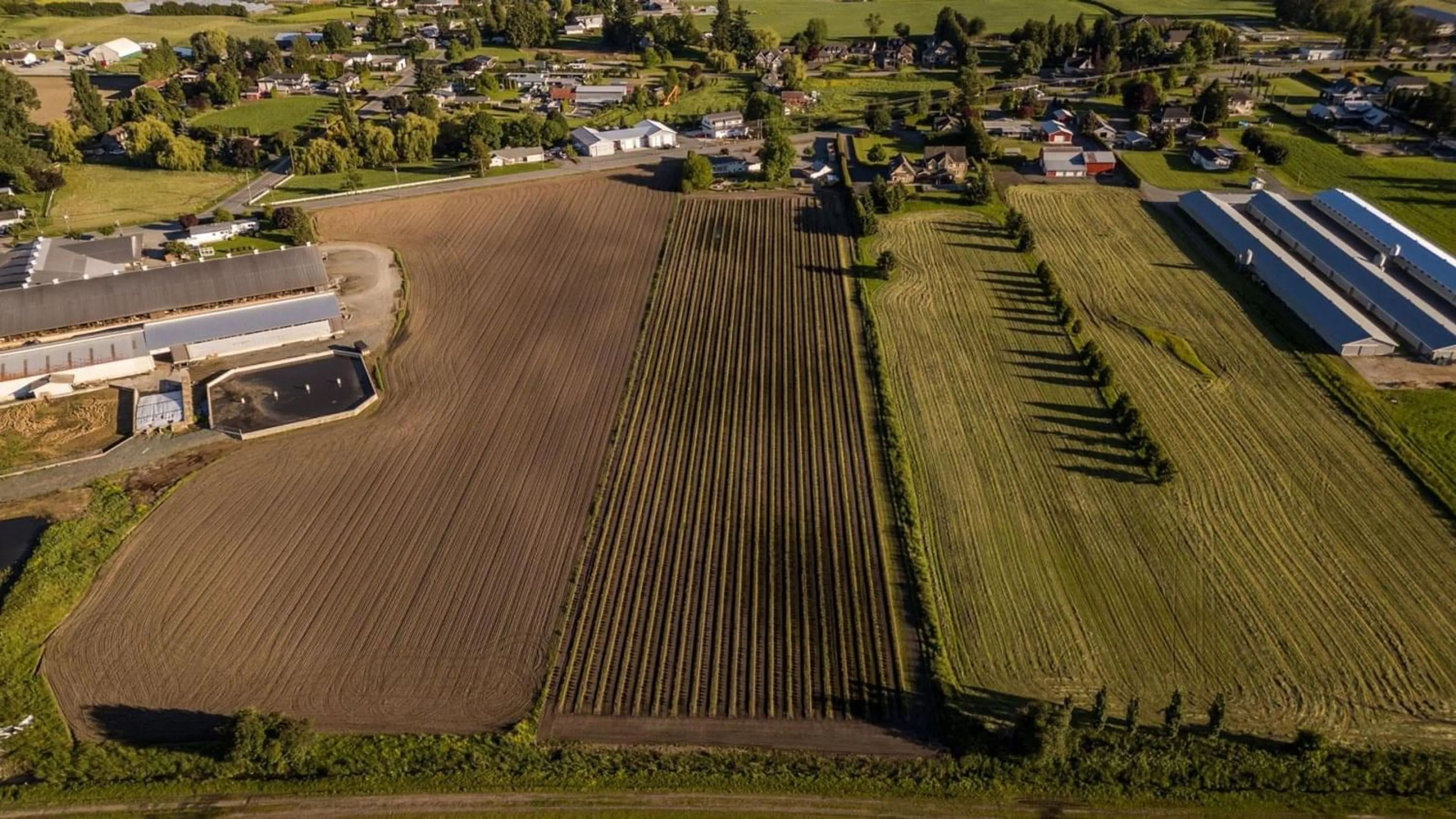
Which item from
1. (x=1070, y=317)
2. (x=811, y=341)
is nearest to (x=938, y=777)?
(x=811, y=341)

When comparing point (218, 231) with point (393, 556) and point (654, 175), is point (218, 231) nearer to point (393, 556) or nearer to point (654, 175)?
point (654, 175)

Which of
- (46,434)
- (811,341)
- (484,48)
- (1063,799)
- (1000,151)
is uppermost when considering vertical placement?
(484,48)

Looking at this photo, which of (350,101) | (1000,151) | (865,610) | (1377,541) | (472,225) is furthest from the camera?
(350,101)

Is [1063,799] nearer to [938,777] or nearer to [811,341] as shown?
[938,777]

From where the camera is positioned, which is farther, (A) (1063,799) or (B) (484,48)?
(B) (484,48)

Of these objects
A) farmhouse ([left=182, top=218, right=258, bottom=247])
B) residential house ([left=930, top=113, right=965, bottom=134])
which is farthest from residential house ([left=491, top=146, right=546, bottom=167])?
residential house ([left=930, top=113, right=965, bottom=134])

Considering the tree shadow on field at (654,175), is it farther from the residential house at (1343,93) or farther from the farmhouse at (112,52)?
the farmhouse at (112,52)

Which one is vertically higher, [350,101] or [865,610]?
[350,101]

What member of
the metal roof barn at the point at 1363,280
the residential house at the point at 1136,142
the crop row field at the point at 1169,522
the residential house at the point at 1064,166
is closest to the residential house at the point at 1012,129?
the residential house at the point at 1136,142

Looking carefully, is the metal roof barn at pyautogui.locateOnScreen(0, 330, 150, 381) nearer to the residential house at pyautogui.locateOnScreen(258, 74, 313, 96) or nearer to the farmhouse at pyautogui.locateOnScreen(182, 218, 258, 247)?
the farmhouse at pyautogui.locateOnScreen(182, 218, 258, 247)
